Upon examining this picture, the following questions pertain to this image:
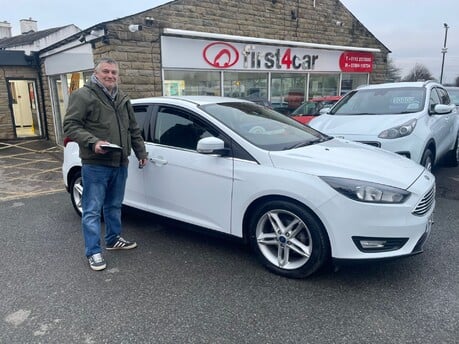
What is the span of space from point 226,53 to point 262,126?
683cm

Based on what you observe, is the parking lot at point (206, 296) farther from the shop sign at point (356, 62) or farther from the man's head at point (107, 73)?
the shop sign at point (356, 62)

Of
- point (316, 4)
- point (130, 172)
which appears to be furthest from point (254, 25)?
point (130, 172)

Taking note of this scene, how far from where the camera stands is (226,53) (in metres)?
9.87

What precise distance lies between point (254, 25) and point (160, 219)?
8362mm

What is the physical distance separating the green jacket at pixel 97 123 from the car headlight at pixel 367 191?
1.83 metres

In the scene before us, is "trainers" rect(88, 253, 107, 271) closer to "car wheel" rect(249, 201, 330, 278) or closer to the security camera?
"car wheel" rect(249, 201, 330, 278)

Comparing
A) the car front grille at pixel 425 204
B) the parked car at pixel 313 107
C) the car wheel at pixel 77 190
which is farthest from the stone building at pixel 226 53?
the car front grille at pixel 425 204

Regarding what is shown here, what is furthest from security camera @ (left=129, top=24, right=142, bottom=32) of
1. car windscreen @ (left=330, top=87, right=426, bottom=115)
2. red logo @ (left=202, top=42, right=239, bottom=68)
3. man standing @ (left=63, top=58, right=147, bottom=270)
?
man standing @ (left=63, top=58, right=147, bottom=270)

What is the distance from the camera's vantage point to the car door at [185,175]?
3283 mm

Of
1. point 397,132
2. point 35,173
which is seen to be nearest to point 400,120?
point 397,132

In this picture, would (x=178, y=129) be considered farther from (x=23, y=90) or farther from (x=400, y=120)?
(x=23, y=90)

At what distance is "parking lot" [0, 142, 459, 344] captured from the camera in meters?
2.40

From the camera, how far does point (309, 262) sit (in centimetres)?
294

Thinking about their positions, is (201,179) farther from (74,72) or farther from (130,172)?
(74,72)
